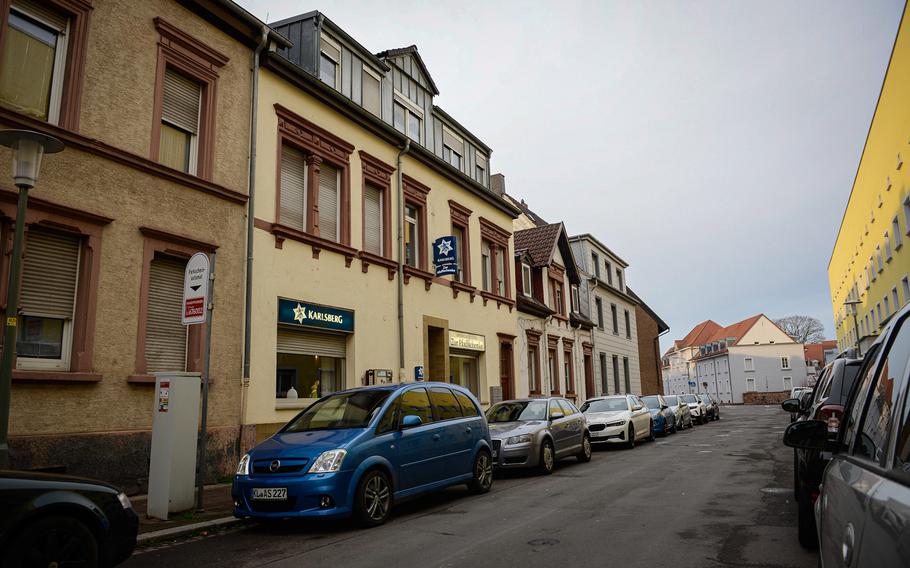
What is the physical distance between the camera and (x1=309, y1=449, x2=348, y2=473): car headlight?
25.4ft

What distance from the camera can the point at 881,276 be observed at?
1299 inches

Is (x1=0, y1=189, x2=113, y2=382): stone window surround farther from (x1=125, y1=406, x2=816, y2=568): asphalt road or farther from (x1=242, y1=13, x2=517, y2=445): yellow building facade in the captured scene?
(x1=125, y1=406, x2=816, y2=568): asphalt road

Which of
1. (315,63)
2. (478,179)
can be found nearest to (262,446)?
(315,63)

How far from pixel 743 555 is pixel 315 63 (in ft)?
45.8

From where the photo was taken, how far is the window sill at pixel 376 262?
648 inches

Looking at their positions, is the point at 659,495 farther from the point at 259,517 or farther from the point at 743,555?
the point at 259,517

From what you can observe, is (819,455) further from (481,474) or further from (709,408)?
(709,408)

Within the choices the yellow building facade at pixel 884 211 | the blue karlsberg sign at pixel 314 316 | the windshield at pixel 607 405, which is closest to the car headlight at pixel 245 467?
the blue karlsberg sign at pixel 314 316

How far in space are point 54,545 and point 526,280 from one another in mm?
24957

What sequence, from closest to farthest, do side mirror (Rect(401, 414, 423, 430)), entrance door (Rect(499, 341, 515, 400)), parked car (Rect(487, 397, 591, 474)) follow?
1. side mirror (Rect(401, 414, 423, 430))
2. parked car (Rect(487, 397, 591, 474))
3. entrance door (Rect(499, 341, 515, 400))

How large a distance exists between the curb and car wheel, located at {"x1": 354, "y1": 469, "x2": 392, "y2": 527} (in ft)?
5.71

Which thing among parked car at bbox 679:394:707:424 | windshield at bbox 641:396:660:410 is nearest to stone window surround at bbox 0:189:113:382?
windshield at bbox 641:396:660:410

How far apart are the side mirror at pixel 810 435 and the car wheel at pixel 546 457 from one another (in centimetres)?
992

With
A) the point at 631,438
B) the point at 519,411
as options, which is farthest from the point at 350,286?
the point at 631,438
